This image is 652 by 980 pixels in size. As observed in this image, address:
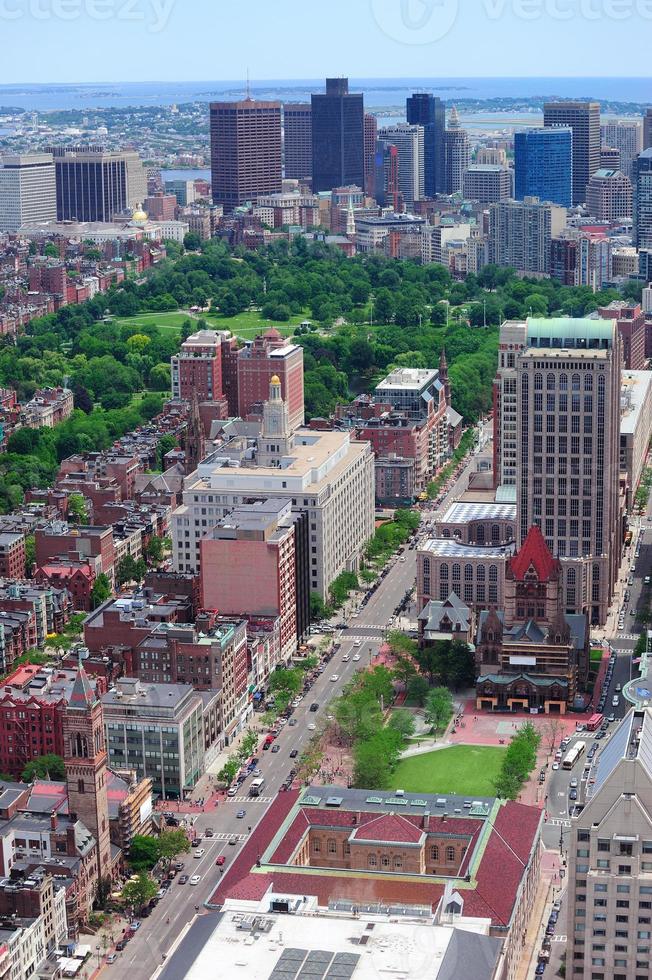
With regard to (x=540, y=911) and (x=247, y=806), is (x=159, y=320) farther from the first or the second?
(x=540, y=911)

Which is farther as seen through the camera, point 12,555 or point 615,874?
point 12,555

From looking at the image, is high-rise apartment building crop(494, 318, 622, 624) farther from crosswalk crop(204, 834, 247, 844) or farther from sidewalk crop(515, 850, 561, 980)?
crosswalk crop(204, 834, 247, 844)

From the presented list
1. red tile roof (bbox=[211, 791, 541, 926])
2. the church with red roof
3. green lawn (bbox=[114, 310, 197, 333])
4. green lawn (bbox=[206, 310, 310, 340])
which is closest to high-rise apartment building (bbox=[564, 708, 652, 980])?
red tile roof (bbox=[211, 791, 541, 926])

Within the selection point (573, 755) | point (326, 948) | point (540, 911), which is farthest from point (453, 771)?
point (326, 948)

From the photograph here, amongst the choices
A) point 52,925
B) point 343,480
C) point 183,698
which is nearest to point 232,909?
point 52,925

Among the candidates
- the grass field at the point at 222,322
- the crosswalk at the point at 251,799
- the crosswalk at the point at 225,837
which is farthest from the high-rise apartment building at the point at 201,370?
the crosswalk at the point at 225,837

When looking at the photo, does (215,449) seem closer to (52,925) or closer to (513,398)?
(513,398)
